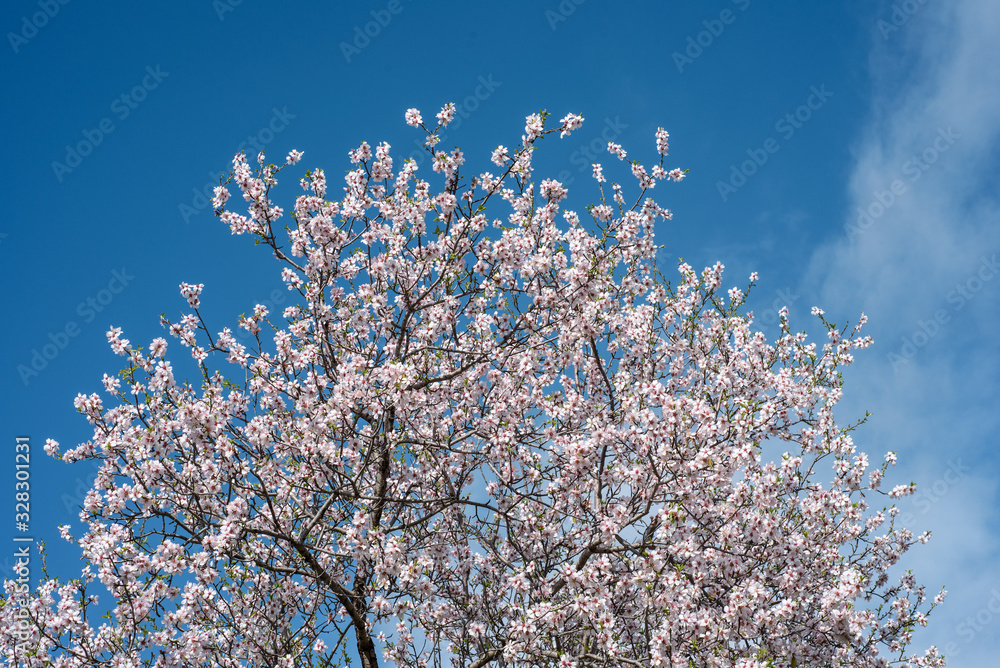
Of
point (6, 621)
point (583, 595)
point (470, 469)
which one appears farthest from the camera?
point (470, 469)

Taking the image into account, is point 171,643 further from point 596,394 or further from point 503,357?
point 596,394

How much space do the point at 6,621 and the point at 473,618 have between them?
5533mm

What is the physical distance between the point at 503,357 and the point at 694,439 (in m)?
2.67

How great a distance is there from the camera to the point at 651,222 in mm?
10930

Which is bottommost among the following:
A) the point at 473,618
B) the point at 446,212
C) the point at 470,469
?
the point at 473,618

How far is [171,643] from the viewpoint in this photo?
7.60 m

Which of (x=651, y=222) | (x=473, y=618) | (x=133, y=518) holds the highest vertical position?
(x=651, y=222)

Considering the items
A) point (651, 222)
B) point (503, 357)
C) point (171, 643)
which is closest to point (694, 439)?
point (503, 357)

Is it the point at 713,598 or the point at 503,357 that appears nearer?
the point at 713,598

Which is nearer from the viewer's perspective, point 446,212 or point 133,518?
point 133,518

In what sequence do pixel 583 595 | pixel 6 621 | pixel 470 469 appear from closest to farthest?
1. pixel 583 595
2. pixel 6 621
3. pixel 470 469

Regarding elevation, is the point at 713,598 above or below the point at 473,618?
below

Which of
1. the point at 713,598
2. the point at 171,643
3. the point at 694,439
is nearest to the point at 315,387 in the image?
the point at 171,643

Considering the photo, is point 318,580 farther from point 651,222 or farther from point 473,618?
point 651,222
